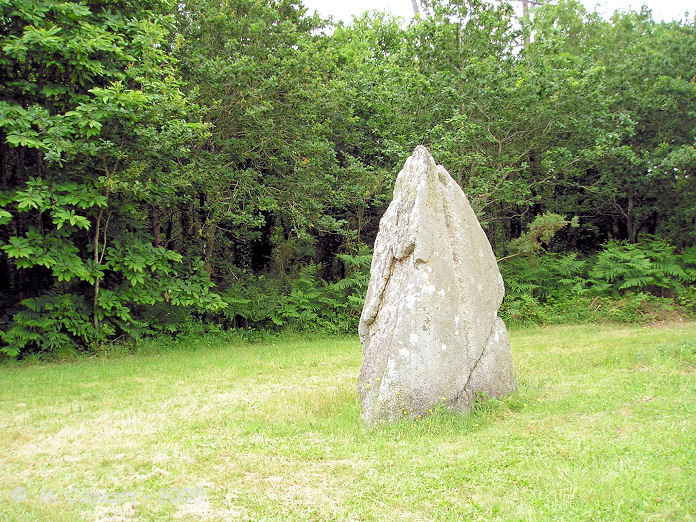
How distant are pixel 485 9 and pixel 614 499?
15726mm

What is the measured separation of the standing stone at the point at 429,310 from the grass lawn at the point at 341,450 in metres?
0.33

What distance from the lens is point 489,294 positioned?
7312 mm

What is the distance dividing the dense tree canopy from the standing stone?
6.53m

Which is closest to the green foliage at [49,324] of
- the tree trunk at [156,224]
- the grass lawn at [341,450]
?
the grass lawn at [341,450]

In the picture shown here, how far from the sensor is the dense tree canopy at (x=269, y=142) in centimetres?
1121

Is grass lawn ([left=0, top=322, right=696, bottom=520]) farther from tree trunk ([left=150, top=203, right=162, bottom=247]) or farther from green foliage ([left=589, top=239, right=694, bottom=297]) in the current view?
green foliage ([left=589, top=239, right=694, bottom=297])

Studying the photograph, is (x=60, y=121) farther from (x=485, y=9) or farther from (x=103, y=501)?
(x=485, y=9)

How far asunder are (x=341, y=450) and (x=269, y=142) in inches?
422

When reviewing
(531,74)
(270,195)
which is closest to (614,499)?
(270,195)

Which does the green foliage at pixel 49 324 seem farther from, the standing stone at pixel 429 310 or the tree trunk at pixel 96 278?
the standing stone at pixel 429 310

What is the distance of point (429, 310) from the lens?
21.5ft

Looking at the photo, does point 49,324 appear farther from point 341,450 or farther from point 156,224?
point 341,450

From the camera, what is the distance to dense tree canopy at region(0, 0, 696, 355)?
11.2 metres

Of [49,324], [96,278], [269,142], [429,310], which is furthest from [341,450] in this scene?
[269,142]
